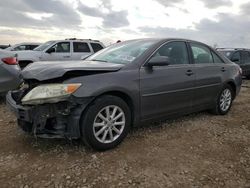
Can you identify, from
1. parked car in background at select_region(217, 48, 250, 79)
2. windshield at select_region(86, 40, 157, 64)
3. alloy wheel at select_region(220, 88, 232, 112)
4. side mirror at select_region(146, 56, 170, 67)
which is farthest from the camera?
parked car in background at select_region(217, 48, 250, 79)

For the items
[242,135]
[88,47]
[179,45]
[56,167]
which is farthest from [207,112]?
[88,47]

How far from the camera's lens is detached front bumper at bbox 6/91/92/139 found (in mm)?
3482

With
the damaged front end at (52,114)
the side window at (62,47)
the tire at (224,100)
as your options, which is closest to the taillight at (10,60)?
the damaged front end at (52,114)

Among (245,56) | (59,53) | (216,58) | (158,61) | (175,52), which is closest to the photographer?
(158,61)

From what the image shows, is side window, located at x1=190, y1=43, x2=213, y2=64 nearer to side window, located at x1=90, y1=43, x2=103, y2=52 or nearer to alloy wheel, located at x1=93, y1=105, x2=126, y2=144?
alloy wheel, located at x1=93, y1=105, x2=126, y2=144

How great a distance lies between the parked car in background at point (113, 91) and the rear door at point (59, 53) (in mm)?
7230

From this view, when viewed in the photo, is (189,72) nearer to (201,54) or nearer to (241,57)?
(201,54)

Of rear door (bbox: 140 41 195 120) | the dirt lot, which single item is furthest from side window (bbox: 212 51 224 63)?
the dirt lot

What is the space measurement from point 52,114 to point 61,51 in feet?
29.9

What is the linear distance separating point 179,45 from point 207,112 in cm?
175

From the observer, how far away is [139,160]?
3574 mm

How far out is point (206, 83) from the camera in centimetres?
524

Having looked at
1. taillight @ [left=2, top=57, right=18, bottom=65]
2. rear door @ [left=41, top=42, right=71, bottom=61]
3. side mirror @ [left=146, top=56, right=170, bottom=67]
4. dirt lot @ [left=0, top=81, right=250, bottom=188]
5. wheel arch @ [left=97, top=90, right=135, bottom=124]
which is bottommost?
dirt lot @ [left=0, top=81, right=250, bottom=188]

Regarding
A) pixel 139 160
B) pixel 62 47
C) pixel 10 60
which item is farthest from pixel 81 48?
pixel 139 160
